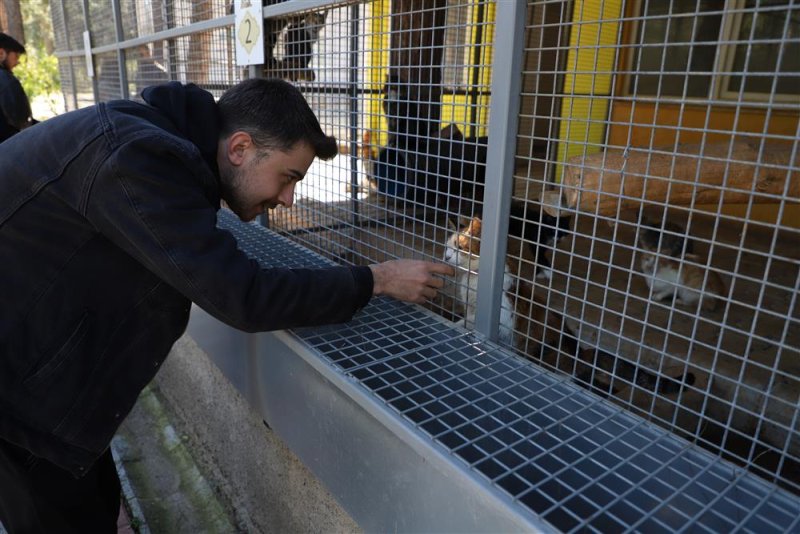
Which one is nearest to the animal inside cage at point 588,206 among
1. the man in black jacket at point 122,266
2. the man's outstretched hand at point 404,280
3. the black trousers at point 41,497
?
the man's outstretched hand at point 404,280

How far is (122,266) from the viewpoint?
64.8 inches

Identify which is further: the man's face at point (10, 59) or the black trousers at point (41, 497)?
the man's face at point (10, 59)

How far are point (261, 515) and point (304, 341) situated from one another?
5.14ft

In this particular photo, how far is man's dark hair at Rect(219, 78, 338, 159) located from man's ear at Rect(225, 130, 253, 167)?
0.02m

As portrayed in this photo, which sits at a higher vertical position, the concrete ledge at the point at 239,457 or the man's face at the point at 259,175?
the man's face at the point at 259,175

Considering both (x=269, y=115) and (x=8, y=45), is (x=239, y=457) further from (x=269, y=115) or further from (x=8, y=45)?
(x=8, y=45)

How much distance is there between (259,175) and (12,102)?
528cm

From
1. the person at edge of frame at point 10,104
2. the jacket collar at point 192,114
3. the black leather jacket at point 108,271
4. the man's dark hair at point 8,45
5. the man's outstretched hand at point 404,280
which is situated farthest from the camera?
the man's dark hair at point 8,45

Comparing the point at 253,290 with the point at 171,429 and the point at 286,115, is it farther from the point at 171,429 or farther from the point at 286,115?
the point at 171,429

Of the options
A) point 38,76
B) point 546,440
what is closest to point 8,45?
point 546,440

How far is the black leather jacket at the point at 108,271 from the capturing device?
1444 millimetres

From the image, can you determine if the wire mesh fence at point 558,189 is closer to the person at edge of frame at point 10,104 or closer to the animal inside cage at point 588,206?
the animal inside cage at point 588,206

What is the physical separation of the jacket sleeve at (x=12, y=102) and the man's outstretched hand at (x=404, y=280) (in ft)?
17.8

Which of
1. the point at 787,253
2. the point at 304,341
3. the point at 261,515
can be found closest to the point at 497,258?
the point at 304,341
